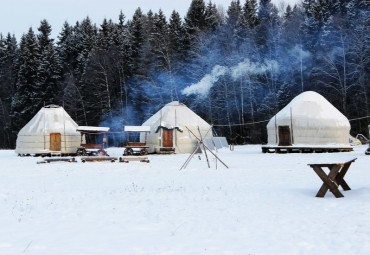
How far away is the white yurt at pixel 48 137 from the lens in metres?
28.9

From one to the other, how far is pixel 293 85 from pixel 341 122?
1322cm

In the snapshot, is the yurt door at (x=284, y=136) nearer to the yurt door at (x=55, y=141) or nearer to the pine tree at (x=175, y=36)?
the yurt door at (x=55, y=141)

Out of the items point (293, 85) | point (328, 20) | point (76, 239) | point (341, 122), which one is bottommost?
point (76, 239)

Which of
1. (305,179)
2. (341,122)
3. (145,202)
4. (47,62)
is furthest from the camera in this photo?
(47,62)

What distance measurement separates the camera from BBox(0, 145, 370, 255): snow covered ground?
15.8ft

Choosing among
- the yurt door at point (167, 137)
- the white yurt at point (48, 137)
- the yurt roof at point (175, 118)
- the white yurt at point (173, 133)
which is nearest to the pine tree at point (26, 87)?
the white yurt at point (48, 137)

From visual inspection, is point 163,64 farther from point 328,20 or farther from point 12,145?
point 12,145

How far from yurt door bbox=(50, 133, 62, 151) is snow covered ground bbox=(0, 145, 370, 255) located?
19.0m

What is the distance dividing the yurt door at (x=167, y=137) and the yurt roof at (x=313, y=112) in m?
7.50

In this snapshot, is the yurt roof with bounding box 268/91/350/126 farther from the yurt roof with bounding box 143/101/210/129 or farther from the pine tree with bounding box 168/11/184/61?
the pine tree with bounding box 168/11/184/61

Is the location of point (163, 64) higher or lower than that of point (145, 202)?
higher

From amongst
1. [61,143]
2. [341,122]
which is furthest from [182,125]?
[341,122]

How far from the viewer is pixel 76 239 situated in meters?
5.20

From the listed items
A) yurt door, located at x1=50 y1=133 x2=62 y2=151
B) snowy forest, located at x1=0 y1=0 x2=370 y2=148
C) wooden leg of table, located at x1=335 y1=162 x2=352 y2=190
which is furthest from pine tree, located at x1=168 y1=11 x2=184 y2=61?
wooden leg of table, located at x1=335 y1=162 x2=352 y2=190
